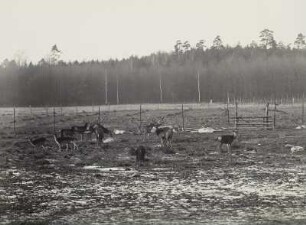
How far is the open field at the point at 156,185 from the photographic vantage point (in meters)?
10.9

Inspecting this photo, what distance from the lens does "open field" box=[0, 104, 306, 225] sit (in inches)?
429

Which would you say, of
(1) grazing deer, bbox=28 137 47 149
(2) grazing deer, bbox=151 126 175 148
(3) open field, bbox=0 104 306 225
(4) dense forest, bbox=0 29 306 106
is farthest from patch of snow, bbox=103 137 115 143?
(4) dense forest, bbox=0 29 306 106

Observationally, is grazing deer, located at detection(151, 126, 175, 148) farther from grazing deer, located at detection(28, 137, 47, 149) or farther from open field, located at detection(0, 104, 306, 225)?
grazing deer, located at detection(28, 137, 47, 149)

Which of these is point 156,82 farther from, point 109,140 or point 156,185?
point 156,185

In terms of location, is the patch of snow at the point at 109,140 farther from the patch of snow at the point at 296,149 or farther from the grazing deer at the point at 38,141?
the patch of snow at the point at 296,149

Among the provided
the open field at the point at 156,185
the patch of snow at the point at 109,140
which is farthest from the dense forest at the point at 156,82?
the open field at the point at 156,185

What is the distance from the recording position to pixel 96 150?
24.5m

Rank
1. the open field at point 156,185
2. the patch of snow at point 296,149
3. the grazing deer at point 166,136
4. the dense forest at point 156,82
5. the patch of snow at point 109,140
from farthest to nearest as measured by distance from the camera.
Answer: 1. the dense forest at point 156,82
2. the patch of snow at point 109,140
3. the grazing deer at point 166,136
4. the patch of snow at point 296,149
5. the open field at point 156,185

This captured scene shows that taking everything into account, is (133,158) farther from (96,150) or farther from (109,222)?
(109,222)

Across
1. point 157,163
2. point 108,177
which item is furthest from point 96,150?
point 108,177

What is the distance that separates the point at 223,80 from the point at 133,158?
301 ft

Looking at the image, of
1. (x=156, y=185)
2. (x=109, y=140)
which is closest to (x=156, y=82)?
(x=109, y=140)

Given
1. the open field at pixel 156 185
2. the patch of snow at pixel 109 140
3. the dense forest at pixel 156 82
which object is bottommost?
the open field at pixel 156 185

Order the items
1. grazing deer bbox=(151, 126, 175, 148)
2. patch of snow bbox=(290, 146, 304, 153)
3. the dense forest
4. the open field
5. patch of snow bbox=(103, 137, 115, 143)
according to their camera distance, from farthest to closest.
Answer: the dense forest < patch of snow bbox=(103, 137, 115, 143) < grazing deer bbox=(151, 126, 175, 148) < patch of snow bbox=(290, 146, 304, 153) < the open field
